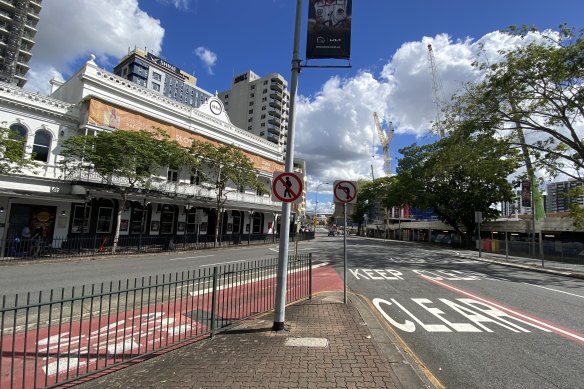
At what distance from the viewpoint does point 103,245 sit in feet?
68.1

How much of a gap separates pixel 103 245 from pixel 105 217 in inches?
163

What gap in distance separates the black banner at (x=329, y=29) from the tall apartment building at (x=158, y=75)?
83984 mm

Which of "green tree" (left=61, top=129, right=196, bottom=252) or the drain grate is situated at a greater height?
"green tree" (left=61, top=129, right=196, bottom=252)

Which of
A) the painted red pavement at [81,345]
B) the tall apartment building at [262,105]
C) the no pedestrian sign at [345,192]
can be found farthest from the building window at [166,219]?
the tall apartment building at [262,105]

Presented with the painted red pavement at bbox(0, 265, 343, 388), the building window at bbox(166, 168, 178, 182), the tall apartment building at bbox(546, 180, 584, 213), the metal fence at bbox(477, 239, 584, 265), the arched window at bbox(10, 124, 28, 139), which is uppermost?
the tall apartment building at bbox(546, 180, 584, 213)

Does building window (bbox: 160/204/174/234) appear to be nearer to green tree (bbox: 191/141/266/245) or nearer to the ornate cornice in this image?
green tree (bbox: 191/141/266/245)

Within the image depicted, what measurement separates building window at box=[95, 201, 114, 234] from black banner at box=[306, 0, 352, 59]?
22.2 m

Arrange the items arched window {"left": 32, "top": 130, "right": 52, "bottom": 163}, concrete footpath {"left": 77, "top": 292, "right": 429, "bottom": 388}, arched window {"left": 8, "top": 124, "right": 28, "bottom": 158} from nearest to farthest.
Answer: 1. concrete footpath {"left": 77, "top": 292, "right": 429, "bottom": 388}
2. arched window {"left": 8, "top": 124, "right": 28, "bottom": 158}
3. arched window {"left": 32, "top": 130, "right": 52, "bottom": 163}

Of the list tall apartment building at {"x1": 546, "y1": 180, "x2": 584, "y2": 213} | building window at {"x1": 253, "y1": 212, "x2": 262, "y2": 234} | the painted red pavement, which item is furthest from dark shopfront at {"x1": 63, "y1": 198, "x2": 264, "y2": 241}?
tall apartment building at {"x1": 546, "y1": 180, "x2": 584, "y2": 213}

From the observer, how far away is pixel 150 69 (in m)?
93.1

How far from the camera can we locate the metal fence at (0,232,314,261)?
17.3 m

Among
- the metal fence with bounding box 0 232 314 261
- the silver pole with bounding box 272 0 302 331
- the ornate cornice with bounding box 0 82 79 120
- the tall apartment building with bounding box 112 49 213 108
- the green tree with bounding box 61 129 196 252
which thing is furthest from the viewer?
the tall apartment building with bounding box 112 49 213 108

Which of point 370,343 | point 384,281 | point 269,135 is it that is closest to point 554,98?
point 384,281

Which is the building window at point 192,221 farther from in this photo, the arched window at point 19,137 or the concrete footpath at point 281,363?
the concrete footpath at point 281,363
